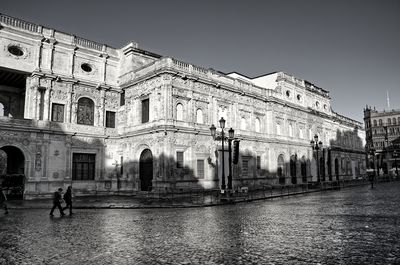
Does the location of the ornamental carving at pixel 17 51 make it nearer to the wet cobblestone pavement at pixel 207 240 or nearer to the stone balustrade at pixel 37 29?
the stone balustrade at pixel 37 29

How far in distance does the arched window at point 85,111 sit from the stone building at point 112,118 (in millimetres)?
91

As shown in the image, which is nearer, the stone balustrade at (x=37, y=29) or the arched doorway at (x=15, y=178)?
the arched doorway at (x=15, y=178)

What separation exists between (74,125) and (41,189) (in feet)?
19.2

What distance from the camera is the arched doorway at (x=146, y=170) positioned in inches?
1022

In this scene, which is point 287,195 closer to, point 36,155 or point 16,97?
point 36,155

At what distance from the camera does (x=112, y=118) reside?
29.9m

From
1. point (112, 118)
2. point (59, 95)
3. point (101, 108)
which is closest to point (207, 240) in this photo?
point (59, 95)

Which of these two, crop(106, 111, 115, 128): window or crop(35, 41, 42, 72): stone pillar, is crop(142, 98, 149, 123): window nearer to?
crop(106, 111, 115, 128): window

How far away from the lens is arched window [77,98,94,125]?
27.7 meters

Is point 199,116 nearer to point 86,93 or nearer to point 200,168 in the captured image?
point 200,168

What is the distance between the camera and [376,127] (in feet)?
296

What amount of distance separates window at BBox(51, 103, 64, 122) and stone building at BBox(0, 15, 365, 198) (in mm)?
83

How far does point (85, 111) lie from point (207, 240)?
22.6 metres

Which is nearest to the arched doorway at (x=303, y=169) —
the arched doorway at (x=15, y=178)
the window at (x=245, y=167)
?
the window at (x=245, y=167)
